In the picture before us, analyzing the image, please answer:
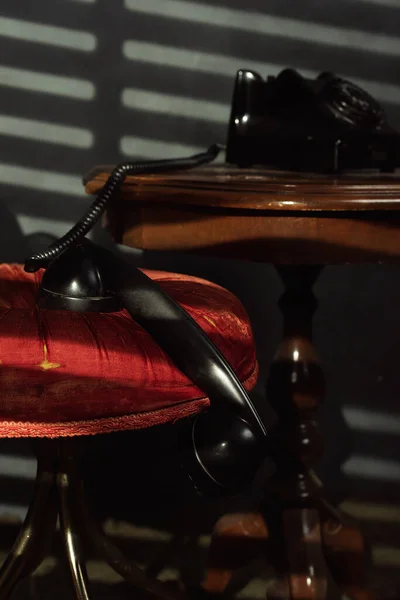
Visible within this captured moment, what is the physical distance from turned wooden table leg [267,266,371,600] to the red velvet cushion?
477 millimetres

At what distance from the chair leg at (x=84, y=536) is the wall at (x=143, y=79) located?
0.47m

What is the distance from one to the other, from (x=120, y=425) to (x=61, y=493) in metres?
0.42

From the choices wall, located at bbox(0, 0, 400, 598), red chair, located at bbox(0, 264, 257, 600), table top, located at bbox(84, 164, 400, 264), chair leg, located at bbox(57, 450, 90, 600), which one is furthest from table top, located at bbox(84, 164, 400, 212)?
wall, located at bbox(0, 0, 400, 598)

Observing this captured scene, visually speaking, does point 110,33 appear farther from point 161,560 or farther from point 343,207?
point 161,560

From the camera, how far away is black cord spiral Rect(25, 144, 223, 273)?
2.98 feet

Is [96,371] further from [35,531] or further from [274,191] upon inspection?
[35,531]

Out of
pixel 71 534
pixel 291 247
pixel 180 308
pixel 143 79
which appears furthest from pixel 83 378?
pixel 143 79

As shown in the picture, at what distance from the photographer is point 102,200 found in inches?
40.9

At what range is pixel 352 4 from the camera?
5.29 feet

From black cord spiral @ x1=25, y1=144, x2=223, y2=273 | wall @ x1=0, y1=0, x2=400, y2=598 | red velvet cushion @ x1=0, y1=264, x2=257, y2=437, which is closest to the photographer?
red velvet cushion @ x1=0, y1=264, x2=257, y2=437

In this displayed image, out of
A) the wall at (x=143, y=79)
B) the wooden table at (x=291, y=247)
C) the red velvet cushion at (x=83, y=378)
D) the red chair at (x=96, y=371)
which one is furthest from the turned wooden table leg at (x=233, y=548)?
the red velvet cushion at (x=83, y=378)

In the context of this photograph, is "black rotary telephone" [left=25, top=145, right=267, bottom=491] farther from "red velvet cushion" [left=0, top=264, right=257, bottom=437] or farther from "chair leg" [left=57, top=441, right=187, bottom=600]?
"chair leg" [left=57, top=441, right=187, bottom=600]

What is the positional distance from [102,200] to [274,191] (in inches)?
9.5

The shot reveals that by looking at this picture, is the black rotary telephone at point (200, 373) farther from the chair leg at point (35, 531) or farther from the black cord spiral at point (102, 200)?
the chair leg at point (35, 531)
